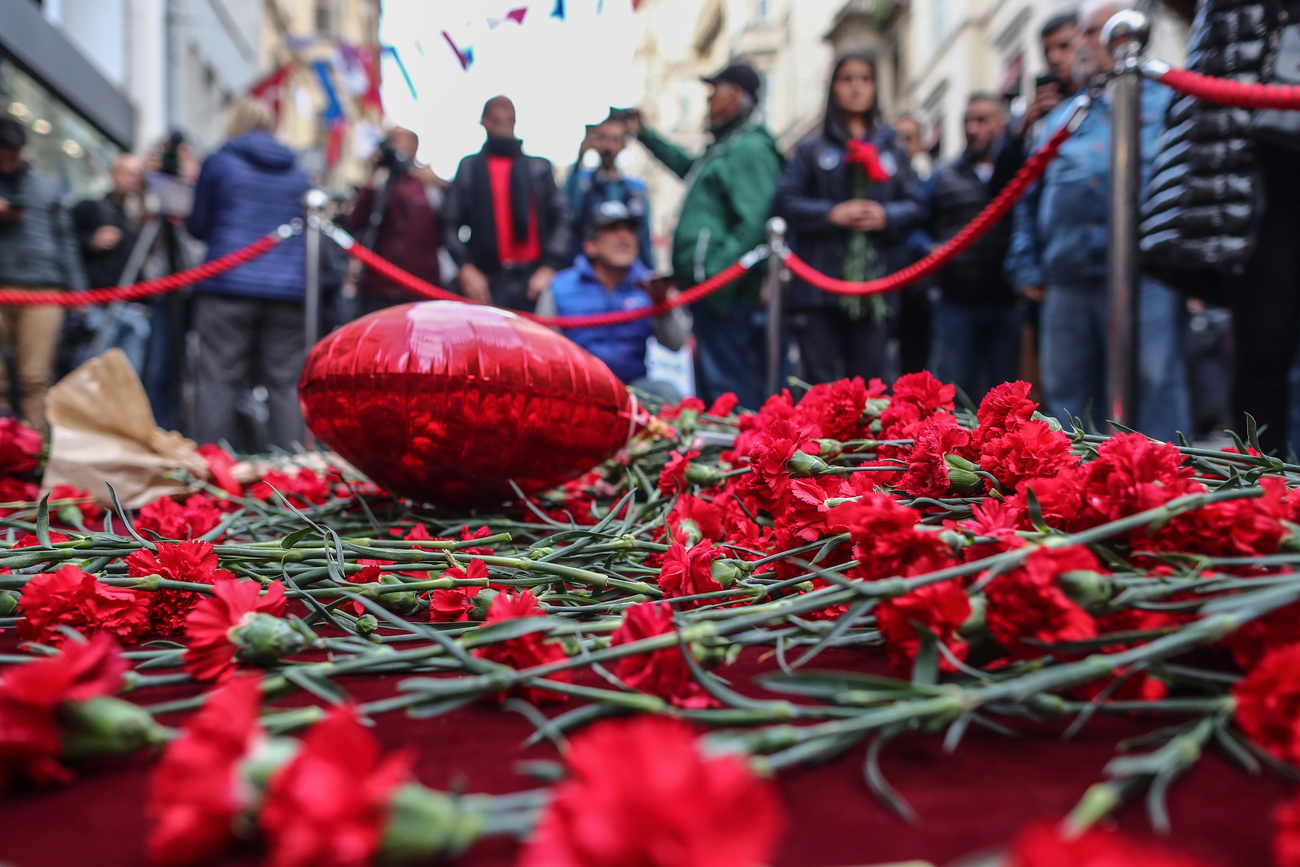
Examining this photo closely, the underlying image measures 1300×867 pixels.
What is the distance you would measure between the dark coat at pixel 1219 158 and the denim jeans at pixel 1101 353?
708 millimetres

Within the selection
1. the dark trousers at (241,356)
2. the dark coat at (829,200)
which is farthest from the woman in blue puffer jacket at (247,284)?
the dark coat at (829,200)

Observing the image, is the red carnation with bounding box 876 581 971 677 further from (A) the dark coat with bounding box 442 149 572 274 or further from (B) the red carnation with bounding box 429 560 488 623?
(A) the dark coat with bounding box 442 149 572 274

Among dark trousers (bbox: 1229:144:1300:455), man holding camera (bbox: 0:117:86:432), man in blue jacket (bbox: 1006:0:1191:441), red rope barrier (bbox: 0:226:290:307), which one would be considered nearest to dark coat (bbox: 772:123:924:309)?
man in blue jacket (bbox: 1006:0:1191:441)

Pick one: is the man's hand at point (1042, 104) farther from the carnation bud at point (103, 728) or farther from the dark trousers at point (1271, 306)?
the carnation bud at point (103, 728)

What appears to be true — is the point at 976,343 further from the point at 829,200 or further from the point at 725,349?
the point at 725,349

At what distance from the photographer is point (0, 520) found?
4.20ft

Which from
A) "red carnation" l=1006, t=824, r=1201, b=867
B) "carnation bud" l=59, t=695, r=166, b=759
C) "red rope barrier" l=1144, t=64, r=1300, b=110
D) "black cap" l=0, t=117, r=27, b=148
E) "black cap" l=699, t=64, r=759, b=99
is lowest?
"carnation bud" l=59, t=695, r=166, b=759

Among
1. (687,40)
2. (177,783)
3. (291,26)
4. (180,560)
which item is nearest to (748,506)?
(180,560)

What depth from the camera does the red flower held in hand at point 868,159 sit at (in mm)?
3541

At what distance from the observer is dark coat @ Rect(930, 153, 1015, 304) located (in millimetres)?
3645

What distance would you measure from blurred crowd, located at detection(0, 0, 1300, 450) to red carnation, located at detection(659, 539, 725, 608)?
185 centimetres

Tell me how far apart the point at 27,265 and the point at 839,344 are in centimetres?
379

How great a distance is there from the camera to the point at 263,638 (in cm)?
72

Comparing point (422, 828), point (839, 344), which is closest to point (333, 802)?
point (422, 828)
